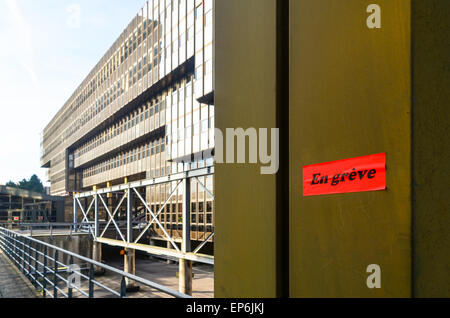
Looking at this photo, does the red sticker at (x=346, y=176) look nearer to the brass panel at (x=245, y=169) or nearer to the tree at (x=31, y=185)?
the brass panel at (x=245, y=169)

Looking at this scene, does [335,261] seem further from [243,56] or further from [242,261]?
[243,56]

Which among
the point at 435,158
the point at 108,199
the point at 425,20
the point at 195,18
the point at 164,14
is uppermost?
the point at 164,14

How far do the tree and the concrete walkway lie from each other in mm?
120668

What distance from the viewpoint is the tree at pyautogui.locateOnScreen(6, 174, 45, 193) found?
119738 mm

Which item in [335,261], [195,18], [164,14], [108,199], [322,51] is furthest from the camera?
[108,199]

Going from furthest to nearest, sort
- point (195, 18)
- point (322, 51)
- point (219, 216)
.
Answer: point (195, 18) < point (219, 216) < point (322, 51)

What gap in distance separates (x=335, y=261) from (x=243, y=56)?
3.58 ft

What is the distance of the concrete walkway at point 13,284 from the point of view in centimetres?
723

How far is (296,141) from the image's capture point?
1613 mm

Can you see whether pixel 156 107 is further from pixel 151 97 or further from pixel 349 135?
pixel 349 135

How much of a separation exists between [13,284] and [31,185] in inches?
5062

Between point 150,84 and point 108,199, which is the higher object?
point 150,84

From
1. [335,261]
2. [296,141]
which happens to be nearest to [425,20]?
[296,141]

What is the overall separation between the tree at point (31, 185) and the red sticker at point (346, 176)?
431 feet
